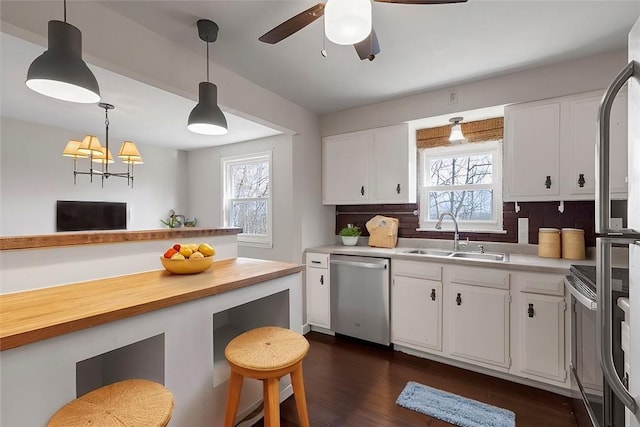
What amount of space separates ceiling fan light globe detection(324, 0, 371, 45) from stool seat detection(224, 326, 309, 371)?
151 centimetres

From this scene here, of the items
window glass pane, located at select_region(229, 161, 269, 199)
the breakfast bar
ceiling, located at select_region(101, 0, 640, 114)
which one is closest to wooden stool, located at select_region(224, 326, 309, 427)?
the breakfast bar

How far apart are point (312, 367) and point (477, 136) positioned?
2.69 metres

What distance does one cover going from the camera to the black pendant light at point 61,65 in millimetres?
1210

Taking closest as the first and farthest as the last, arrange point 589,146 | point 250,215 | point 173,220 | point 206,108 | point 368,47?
1. point 368,47
2. point 206,108
3. point 589,146
4. point 250,215
5. point 173,220

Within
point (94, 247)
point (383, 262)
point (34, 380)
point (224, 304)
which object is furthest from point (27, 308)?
point (383, 262)

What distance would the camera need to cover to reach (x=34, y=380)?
0.91 m

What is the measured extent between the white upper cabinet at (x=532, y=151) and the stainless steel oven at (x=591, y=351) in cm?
80

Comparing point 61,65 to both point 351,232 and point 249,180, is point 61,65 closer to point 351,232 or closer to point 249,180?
point 351,232

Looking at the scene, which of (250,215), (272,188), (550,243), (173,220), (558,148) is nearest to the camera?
(558,148)

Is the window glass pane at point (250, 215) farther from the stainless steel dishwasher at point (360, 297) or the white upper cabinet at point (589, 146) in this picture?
the white upper cabinet at point (589, 146)

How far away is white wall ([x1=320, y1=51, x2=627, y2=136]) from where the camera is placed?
2.21 metres

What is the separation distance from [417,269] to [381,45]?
1.86m

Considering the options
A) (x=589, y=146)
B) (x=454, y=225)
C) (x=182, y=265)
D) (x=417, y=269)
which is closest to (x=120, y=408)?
(x=182, y=265)

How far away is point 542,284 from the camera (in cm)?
214
